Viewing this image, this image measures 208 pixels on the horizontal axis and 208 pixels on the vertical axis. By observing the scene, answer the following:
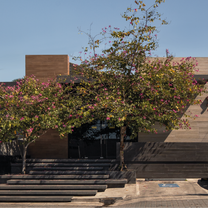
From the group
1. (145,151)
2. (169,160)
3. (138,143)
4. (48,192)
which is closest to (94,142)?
(138,143)

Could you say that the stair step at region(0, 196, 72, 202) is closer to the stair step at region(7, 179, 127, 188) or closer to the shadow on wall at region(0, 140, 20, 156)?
the stair step at region(7, 179, 127, 188)

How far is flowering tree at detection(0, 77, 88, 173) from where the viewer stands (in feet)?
38.6

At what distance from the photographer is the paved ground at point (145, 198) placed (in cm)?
867

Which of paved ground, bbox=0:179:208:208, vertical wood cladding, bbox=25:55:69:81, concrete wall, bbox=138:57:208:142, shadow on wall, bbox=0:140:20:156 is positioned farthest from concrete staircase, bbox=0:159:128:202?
vertical wood cladding, bbox=25:55:69:81

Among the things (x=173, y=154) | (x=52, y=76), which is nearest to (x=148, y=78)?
(x=173, y=154)

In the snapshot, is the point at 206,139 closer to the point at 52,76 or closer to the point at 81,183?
the point at 81,183

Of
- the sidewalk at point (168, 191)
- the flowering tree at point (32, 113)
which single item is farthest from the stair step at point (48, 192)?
the flowering tree at point (32, 113)

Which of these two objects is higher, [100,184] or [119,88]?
[119,88]

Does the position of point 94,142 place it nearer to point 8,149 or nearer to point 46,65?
point 8,149

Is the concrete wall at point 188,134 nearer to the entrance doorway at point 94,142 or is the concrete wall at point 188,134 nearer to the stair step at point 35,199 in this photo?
the entrance doorway at point 94,142

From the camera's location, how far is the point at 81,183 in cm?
1123

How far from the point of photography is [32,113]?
1220cm

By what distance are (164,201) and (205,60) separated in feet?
31.9

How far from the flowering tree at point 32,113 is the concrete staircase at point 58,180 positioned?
0.95 metres
